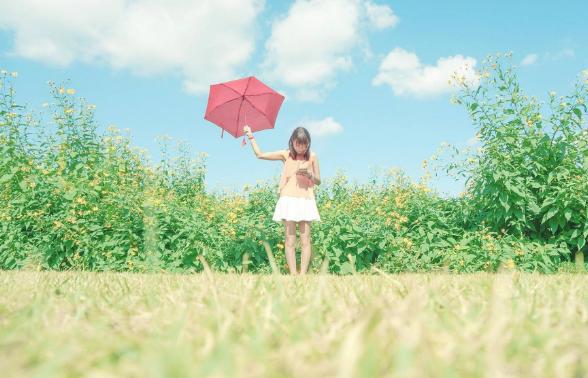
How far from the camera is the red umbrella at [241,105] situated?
24.0 feet

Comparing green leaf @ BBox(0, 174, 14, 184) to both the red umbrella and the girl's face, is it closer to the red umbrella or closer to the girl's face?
the red umbrella

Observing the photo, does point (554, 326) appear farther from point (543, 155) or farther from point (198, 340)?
point (543, 155)

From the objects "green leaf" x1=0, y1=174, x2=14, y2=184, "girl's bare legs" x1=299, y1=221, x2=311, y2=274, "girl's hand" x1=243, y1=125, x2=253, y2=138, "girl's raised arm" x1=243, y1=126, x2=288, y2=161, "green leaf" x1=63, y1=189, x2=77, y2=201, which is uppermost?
"girl's hand" x1=243, y1=125, x2=253, y2=138

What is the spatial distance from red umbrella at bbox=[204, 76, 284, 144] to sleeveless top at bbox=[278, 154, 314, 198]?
1.02m

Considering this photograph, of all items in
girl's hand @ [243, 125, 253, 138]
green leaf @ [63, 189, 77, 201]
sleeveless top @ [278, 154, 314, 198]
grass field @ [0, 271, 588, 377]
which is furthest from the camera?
girl's hand @ [243, 125, 253, 138]

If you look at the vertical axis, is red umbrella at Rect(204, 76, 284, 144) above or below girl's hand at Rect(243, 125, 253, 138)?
above

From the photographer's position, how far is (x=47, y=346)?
2.98ft

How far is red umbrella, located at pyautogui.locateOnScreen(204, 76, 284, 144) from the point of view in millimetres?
7324

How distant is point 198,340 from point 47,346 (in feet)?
0.85

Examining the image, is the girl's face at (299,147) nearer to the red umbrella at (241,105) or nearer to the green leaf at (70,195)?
the red umbrella at (241,105)

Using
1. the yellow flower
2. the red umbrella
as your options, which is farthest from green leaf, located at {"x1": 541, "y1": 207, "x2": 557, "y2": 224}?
the red umbrella

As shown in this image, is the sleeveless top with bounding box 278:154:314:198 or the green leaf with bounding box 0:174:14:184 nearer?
the sleeveless top with bounding box 278:154:314:198

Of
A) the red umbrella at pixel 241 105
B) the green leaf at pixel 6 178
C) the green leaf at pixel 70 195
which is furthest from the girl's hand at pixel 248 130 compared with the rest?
the green leaf at pixel 6 178

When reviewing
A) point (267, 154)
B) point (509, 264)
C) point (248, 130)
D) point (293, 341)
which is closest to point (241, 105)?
point (248, 130)
